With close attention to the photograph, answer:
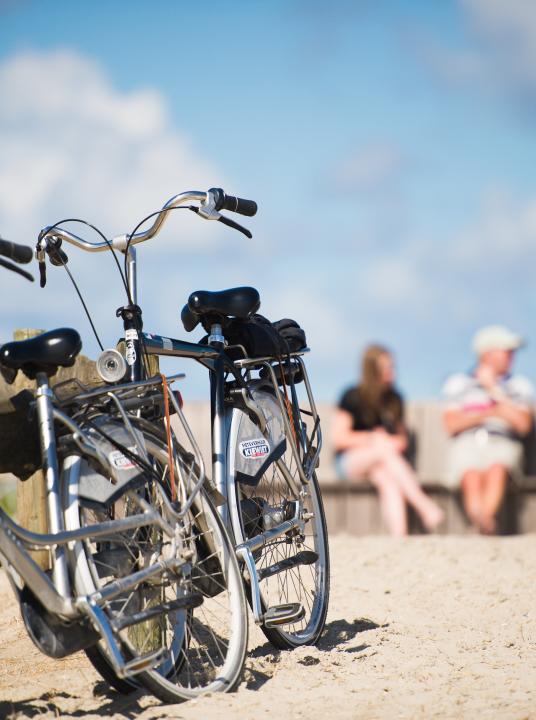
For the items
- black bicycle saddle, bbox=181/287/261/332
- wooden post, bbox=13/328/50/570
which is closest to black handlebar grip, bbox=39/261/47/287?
black bicycle saddle, bbox=181/287/261/332

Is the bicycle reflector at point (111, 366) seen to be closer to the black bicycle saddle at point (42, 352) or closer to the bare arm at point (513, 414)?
the black bicycle saddle at point (42, 352)

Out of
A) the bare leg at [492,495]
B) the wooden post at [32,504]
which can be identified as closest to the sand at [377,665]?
the wooden post at [32,504]

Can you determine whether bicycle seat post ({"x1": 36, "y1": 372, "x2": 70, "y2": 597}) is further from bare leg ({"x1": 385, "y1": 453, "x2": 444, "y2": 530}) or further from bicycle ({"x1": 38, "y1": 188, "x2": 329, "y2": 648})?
bare leg ({"x1": 385, "y1": 453, "x2": 444, "y2": 530})

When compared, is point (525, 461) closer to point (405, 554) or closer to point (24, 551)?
point (405, 554)

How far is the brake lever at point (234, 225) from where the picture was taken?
170 inches

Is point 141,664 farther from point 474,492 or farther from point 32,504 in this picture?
point 474,492

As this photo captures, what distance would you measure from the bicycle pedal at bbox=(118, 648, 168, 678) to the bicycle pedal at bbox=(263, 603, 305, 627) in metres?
0.73

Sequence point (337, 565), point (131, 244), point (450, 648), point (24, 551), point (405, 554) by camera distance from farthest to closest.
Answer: point (405, 554)
point (337, 565)
point (450, 648)
point (131, 244)
point (24, 551)

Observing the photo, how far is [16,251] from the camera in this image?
3.46m

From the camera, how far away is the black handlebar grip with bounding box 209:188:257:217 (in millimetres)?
4289

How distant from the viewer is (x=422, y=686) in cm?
389

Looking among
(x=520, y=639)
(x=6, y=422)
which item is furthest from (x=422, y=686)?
(x=6, y=422)

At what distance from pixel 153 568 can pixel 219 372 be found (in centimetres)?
103

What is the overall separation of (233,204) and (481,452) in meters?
6.09
